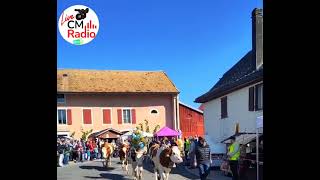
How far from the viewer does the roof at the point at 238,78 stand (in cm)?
1627

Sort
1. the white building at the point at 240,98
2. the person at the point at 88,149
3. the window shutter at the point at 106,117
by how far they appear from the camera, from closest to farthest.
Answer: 1. the white building at the point at 240,98
2. the person at the point at 88,149
3. the window shutter at the point at 106,117

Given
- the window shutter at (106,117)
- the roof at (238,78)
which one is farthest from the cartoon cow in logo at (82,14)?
the window shutter at (106,117)

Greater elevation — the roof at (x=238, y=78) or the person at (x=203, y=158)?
the roof at (x=238, y=78)

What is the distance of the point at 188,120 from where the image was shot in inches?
1435

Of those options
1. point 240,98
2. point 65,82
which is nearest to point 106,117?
point 65,82

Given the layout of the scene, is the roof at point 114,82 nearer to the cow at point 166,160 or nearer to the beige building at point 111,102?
the beige building at point 111,102

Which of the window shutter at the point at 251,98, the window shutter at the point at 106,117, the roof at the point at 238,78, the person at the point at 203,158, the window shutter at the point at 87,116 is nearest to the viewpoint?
the person at the point at 203,158

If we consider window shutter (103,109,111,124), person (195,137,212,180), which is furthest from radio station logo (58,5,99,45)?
window shutter (103,109,111,124)

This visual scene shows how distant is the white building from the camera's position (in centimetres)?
1574

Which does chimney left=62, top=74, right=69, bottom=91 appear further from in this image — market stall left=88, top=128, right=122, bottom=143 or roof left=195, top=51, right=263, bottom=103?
roof left=195, top=51, right=263, bottom=103

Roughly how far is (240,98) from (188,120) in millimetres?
18975

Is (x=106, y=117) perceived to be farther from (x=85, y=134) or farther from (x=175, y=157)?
(x=175, y=157)

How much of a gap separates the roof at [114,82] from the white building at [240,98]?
11814 mm

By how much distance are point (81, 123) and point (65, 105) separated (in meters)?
1.74
